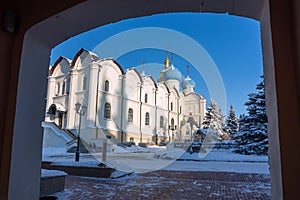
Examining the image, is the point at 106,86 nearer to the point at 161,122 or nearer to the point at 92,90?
the point at 92,90

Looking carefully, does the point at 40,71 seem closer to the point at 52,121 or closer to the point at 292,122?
the point at 292,122

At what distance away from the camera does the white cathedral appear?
72.3ft

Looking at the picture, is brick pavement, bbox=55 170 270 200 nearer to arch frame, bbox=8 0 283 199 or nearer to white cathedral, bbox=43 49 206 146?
arch frame, bbox=8 0 283 199

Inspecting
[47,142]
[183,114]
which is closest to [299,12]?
[47,142]

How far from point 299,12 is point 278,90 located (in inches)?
17.9

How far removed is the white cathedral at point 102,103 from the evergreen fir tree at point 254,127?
11.3 m

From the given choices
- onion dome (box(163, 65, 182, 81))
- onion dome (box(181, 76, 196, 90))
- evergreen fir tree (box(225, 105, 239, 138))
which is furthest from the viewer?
onion dome (box(181, 76, 196, 90))

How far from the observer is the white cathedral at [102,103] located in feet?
72.3

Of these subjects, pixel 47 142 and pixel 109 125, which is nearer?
pixel 47 142

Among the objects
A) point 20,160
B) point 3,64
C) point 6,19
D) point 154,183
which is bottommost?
point 154,183

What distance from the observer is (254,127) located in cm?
1827

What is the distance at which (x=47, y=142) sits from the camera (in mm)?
21125

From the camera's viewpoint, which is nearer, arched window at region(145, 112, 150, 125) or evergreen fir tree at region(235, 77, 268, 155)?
evergreen fir tree at region(235, 77, 268, 155)

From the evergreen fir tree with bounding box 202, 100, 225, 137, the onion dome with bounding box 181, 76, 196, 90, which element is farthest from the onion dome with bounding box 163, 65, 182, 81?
the evergreen fir tree with bounding box 202, 100, 225, 137
